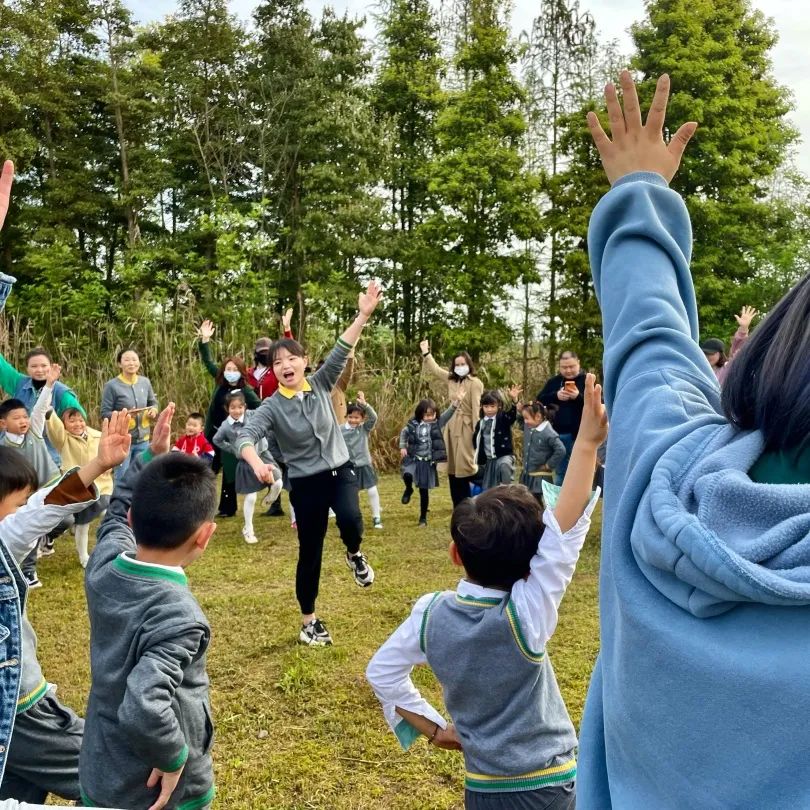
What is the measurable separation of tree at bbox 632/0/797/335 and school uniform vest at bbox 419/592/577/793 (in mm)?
15140

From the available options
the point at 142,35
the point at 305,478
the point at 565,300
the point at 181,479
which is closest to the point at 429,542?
the point at 305,478

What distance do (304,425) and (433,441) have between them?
407 centimetres

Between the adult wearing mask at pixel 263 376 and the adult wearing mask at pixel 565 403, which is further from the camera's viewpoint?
the adult wearing mask at pixel 263 376

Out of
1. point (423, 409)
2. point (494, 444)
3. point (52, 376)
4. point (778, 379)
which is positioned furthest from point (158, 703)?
point (423, 409)

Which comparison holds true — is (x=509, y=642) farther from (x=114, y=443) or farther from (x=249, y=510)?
(x=249, y=510)

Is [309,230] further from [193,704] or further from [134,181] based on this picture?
[193,704]

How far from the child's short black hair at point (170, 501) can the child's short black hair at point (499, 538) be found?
0.70m

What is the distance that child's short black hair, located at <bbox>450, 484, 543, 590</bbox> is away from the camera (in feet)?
6.02

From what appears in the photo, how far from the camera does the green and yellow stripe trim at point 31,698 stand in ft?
7.43

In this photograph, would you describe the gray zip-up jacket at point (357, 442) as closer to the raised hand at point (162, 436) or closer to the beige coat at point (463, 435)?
the beige coat at point (463, 435)

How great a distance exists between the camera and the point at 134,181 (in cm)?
2002

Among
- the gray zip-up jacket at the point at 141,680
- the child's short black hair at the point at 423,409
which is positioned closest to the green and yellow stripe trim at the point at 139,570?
the gray zip-up jacket at the point at 141,680

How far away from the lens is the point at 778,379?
734mm

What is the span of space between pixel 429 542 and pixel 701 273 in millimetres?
10959
